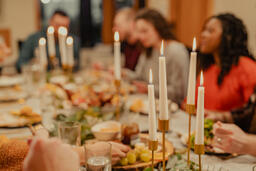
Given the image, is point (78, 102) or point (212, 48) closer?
point (78, 102)

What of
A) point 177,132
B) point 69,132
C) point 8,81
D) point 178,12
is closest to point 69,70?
point 8,81

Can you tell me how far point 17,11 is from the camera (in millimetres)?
5727

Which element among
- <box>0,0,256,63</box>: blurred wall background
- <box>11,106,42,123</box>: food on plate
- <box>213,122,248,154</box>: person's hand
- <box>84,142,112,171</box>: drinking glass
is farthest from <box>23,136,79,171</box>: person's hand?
<box>0,0,256,63</box>: blurred wall background

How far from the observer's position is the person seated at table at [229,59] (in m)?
2.06

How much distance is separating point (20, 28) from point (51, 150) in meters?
5.56

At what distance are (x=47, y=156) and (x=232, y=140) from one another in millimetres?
729

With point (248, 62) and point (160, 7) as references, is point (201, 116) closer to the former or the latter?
point (248, 62)

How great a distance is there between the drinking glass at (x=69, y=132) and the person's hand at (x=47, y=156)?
0.35 m

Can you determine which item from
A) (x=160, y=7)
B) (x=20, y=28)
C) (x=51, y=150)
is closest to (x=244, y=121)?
(x=51, y=150)

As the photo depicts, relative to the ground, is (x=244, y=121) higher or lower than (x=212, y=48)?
lower

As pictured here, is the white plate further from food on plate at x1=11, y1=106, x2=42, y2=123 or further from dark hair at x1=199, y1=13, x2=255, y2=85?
dark hair at x1=199, y1=13, x2=255, y2=85

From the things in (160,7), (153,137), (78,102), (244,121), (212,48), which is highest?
(160,7)

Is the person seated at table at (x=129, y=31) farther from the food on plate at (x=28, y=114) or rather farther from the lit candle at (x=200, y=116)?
the lit candle at (x=200, y=116)

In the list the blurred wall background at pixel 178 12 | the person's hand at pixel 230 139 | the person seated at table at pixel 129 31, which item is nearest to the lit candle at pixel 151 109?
the person's hand at pixel 230 139
